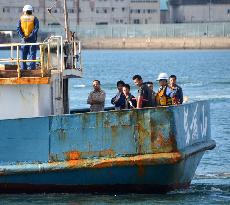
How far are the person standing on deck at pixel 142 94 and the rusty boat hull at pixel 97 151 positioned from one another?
478 millimetres

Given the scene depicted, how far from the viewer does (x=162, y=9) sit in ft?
527

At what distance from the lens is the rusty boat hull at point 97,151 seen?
701 inches

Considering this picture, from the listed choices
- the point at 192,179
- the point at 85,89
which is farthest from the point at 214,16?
the point at 192,179

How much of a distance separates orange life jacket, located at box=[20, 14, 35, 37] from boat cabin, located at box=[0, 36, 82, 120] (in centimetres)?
79

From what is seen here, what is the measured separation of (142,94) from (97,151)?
121cm

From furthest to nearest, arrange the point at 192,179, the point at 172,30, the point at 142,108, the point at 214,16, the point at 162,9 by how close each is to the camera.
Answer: the point at 162,9 < the point at 214,16 < the point at 172,30 < the point at 192,179 < the point at 142,108

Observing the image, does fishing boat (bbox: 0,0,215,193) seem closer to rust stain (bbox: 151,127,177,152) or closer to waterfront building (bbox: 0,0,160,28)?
rust stain (bbox: 151,127,177,152)

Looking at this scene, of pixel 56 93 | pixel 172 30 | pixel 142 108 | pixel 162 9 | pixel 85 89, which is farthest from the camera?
pixel 162 9

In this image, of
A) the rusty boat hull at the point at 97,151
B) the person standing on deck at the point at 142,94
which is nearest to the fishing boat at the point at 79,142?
the rusty boat hull at the point at 97,151

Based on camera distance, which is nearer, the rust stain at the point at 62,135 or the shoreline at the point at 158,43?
the rust stain at the point at 62,135

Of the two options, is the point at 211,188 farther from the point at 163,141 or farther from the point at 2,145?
the point at 2,145

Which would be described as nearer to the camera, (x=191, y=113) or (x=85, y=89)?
(x=191, y=113)

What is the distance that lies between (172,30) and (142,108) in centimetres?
11963

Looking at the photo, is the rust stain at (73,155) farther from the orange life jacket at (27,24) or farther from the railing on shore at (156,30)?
the railing on shore at (156,30)
